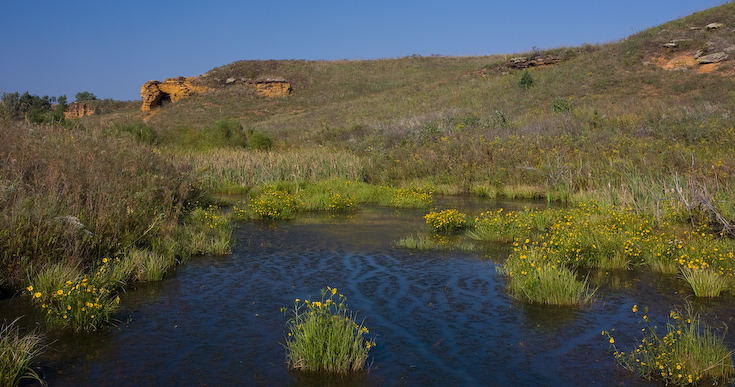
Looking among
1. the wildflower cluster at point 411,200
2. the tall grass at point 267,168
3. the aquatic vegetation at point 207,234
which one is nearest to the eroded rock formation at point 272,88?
the tall grass at point 267,168

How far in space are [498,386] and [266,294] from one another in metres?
3.61

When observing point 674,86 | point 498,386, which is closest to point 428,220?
point 498,386

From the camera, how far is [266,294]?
25.2 ft

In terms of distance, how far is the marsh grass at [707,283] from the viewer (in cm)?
745

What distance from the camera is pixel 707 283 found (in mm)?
7457

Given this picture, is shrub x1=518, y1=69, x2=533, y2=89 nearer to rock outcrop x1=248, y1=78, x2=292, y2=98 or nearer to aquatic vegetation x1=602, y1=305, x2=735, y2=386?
rock outcrop x1=248, y1=78, x2=292, y2=98

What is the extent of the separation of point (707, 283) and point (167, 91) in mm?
67614

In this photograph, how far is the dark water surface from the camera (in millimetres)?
5219

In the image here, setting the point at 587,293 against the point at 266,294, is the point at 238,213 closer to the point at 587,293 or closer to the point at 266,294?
the point at 266,294

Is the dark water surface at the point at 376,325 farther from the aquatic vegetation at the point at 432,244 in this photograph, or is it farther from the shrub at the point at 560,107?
the shrub at the point at 560,107

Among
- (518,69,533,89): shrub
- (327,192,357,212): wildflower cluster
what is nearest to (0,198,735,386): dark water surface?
(327,192,357,212): wildflower cluster

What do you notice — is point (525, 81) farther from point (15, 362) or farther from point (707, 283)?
point (15, 362)

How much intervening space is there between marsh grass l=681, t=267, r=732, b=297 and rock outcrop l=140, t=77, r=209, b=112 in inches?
2552

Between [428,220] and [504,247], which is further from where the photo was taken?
[428,220]
